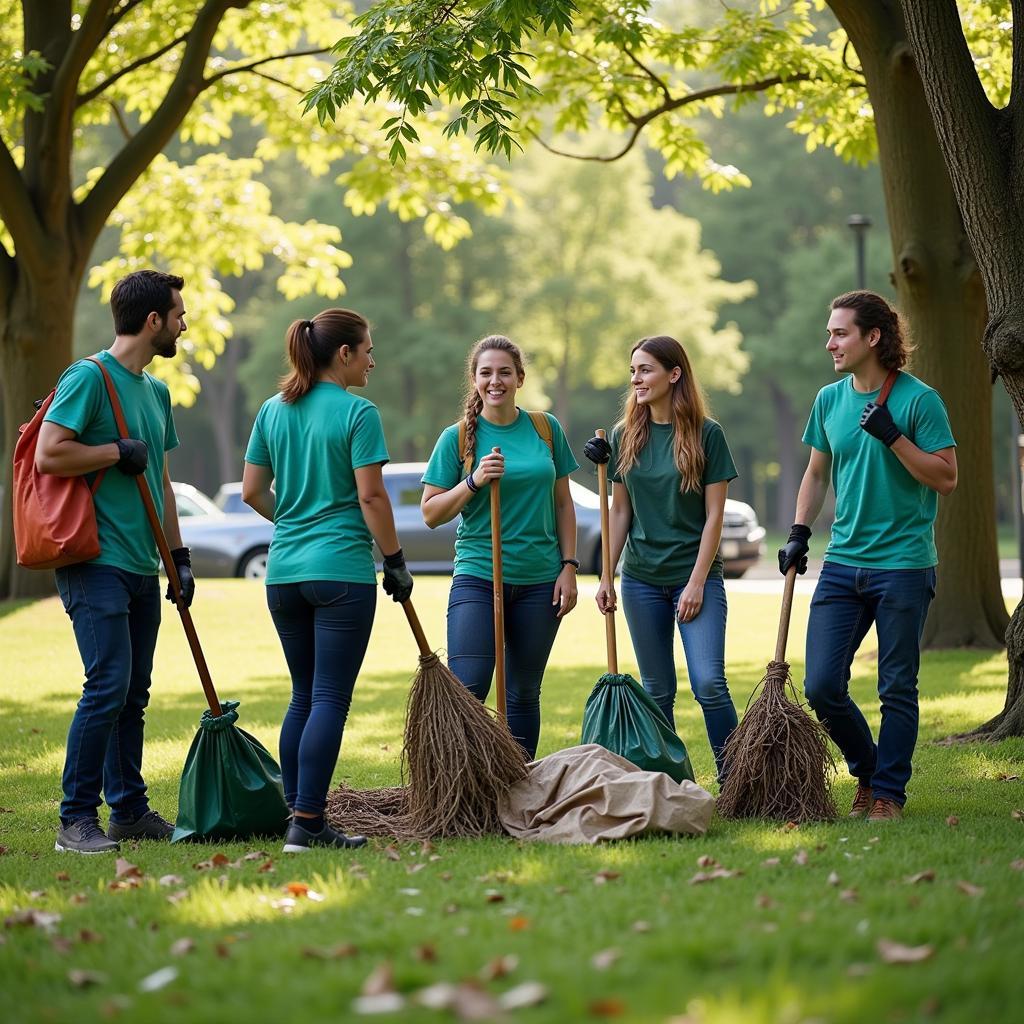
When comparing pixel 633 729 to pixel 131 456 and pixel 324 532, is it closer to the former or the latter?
pixel 324 532

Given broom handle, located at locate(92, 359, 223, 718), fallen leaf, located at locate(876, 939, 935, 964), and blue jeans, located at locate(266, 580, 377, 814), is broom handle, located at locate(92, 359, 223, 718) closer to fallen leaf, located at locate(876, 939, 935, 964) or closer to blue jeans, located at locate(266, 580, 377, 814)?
blue jeans, located at locate(266, 580, 377, 814)

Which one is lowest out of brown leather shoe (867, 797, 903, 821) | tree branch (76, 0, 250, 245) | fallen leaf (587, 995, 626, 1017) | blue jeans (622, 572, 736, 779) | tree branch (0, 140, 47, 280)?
brown leather shoe (867, 797, 903, 821)

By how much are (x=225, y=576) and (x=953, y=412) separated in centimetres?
1288

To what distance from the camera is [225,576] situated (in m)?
21.5

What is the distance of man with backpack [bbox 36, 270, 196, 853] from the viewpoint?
5.71 m

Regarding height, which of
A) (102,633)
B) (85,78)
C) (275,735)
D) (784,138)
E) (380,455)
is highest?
(784,138)

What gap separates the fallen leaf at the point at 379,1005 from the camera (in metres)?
3.36

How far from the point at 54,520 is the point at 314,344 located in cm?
122

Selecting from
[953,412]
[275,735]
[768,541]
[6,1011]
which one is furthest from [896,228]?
[768,541]

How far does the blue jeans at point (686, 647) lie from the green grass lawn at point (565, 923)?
0.62 m

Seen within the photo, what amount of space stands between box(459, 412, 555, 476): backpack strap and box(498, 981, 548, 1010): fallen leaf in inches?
128

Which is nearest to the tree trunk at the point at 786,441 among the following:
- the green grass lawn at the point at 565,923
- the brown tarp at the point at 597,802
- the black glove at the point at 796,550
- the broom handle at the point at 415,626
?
the green grass lawn at the point at 565,923

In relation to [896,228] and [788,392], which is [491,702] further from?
[788,392]

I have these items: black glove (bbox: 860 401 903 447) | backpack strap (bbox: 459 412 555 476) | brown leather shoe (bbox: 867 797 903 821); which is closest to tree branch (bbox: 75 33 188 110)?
backpack strap (bbox: 459 412 555 476)
